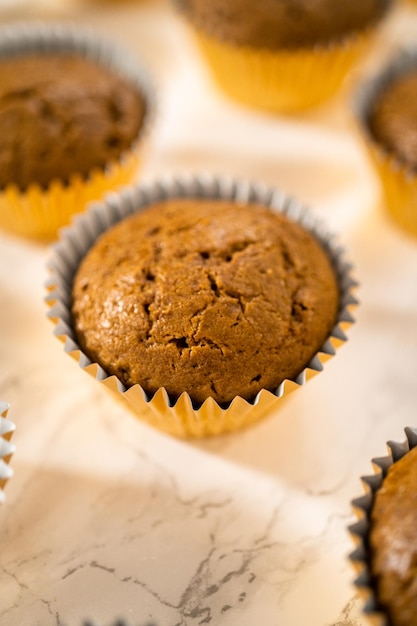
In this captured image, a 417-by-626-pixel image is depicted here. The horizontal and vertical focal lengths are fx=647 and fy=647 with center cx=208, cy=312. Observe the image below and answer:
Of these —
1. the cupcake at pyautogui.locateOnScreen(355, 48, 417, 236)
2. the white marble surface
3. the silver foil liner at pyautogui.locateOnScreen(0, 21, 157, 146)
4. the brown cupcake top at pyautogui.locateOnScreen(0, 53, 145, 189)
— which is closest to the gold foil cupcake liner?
the white marble surface

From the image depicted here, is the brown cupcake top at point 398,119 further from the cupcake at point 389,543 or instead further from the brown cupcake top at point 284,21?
the cupcake at point 389,543

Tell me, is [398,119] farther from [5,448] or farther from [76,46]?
[5,448]

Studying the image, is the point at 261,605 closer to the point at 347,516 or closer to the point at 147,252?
the point at 347,516

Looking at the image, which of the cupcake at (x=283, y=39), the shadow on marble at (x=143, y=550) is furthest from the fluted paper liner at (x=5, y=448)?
the cupcake at (x=283, y=39)

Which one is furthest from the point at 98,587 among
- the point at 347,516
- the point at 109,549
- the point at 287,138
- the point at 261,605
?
the point at 287,138

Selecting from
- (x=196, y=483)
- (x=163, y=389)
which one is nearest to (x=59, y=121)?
(x=163, y=389)

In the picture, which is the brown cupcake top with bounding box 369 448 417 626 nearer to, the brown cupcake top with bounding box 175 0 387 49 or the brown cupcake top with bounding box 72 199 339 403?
the brown cupcake top with bounding box 72 199 339 403

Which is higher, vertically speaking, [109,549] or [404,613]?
[109,549]
